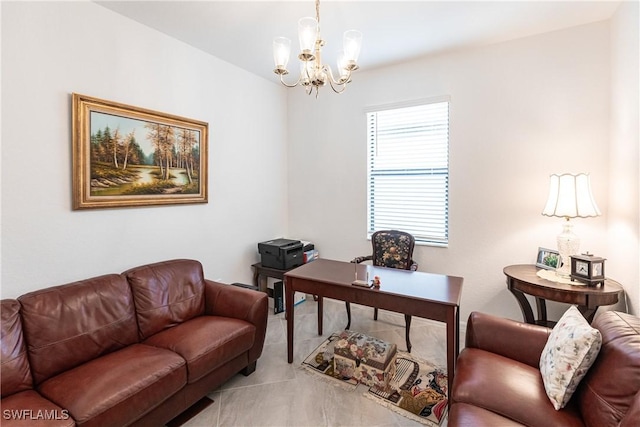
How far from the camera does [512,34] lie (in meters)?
2.71

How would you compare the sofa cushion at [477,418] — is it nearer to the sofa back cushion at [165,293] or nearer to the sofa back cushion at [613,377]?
the sofa back cushion at [613,377]

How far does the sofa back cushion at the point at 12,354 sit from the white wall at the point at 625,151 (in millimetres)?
3589

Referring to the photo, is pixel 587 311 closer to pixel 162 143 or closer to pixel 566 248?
pixel 566 248

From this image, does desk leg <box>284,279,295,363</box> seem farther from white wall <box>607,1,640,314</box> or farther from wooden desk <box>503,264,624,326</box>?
white wall <box>607,1,640,314</box>

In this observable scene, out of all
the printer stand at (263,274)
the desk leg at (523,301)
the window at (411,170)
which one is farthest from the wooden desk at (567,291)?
the printer stand at (263,274)

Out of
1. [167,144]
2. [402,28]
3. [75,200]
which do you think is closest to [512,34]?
[402,28]

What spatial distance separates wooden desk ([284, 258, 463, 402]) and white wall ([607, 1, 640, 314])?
1.11m

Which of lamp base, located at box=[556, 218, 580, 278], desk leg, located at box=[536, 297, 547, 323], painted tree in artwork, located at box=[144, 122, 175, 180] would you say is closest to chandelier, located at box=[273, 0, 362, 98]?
painted tree in artwork, located at box=[144, 122, 175, 180]

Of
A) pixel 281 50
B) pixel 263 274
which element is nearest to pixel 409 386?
pixel 263 274

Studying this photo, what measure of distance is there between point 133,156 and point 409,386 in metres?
2.75

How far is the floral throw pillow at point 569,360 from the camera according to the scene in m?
1.36

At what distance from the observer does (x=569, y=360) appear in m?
1.40

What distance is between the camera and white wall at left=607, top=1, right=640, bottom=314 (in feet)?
6.63

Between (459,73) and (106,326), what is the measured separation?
11.9 feet
